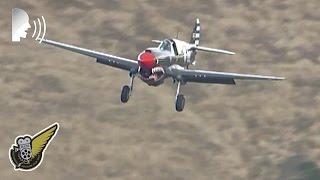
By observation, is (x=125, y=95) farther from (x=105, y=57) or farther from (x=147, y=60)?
(x=147, y=60)

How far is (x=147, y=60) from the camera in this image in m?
50.8

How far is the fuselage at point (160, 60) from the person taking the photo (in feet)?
167

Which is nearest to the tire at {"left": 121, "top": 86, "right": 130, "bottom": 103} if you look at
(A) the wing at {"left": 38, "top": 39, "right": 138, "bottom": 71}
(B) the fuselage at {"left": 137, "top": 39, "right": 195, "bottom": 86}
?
(A) the wing at {"left": 38, "top": 39, "right": 138, "bottom": 71}

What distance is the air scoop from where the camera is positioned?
50656 mm

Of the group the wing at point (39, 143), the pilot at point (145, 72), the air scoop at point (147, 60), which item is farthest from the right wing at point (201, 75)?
the wing at point (39, 143)

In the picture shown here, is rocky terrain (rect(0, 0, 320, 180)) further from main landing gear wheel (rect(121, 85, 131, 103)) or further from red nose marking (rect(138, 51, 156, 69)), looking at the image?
red nose marking (rect(138, 51, 156, 69))

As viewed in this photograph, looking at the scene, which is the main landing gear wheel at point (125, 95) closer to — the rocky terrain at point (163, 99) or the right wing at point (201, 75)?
the right wing at point (201, 75)

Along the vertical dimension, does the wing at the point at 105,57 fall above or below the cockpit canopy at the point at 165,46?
below

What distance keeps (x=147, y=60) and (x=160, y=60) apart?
56.4 inches

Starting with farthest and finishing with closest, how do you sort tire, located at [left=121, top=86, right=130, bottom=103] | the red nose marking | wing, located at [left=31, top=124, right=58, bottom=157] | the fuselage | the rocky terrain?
the rocky terrain < tire, located at [left=121, top=86, right=130, bottom=103] < wing, located at [left=31, top=124, right=58, bottom=157] < the fuselage < the red nose marking

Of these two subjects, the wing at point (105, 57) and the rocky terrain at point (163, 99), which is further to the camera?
the rocky terrain at point (163, 99)

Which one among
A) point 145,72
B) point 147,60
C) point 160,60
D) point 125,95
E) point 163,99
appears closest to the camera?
point 147,60

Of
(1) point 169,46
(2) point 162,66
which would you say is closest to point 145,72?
(2) point 162,66

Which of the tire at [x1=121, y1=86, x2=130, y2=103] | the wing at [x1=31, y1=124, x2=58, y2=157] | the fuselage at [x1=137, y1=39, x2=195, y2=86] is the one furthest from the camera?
the tire at [x1=121, y1=86, x2=130, y2=103]
